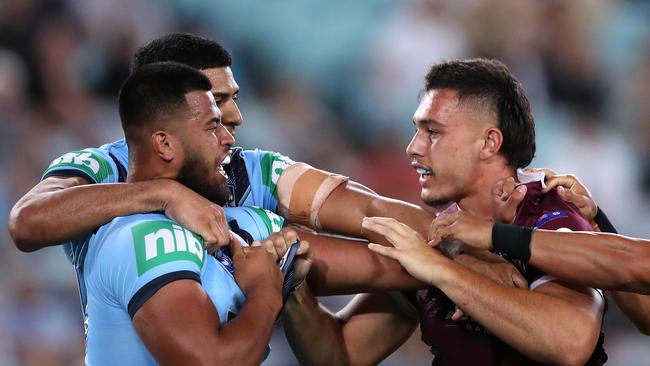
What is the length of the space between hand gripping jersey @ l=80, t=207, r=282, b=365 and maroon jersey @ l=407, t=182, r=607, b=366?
0.93 metres

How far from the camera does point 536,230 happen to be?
11.6ft

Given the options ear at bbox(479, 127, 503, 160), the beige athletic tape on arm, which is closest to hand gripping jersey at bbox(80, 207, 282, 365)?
the beige athletic tape on arm

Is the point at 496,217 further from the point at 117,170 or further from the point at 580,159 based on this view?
the point at 580,159

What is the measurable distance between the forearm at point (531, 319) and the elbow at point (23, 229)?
159 cm

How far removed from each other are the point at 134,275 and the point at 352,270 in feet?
3.72

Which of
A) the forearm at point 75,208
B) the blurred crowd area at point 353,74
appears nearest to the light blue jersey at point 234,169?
the forearm at point 75,208

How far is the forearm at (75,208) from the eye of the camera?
342cm

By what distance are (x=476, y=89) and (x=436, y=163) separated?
0.36m

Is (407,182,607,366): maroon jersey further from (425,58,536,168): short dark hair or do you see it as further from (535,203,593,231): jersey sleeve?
(425,58,536,168): short dark hair

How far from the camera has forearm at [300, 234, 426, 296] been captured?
394 centimetres

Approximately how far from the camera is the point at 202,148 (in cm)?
359

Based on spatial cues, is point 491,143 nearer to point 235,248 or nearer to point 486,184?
point 486,184

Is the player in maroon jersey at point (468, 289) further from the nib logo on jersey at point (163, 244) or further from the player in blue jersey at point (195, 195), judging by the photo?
the nib logo on jersey at point (163, 244)

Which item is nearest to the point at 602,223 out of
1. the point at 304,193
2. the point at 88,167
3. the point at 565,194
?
the point at 565,194
